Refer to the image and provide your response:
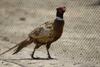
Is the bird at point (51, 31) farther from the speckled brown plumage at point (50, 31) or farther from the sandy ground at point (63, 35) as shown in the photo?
the sandy ground at point (63, 35)

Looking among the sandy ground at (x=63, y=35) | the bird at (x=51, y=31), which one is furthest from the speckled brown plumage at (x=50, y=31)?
the sandy ground at (x=63, y=35)

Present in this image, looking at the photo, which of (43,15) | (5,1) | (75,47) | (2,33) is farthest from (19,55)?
(5,1)

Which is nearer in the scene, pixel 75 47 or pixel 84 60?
pixel 84 60

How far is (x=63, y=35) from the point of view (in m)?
13.3

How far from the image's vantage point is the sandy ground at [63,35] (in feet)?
35.8

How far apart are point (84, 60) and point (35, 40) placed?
3.54 feet

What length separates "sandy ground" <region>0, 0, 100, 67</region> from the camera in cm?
1092

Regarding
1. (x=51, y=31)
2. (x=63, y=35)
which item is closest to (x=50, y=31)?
(x=51, y=31)

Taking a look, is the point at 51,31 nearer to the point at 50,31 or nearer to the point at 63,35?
the point at 50,31

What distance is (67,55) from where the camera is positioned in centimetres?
1152

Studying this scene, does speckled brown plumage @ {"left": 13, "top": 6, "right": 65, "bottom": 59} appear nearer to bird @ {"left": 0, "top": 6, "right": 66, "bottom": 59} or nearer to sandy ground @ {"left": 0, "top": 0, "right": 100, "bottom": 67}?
bird @ {"left": 0, "top": 6, "right": 66, "bottom": 59}

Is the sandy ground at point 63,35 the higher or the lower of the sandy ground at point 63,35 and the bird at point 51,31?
the lower

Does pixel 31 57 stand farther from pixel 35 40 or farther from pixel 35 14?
pixel 35 14

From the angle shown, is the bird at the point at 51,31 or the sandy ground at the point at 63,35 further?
the sandy ground at the point at 63,35
